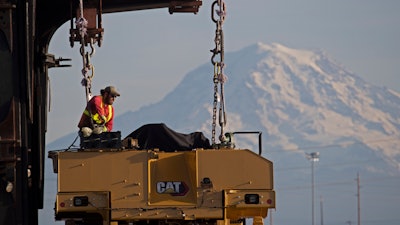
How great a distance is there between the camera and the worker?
69.4 ft

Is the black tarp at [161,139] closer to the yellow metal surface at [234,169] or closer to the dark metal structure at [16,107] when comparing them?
the yellow metal surface at [234,169]

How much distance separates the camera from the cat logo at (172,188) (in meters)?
20.2

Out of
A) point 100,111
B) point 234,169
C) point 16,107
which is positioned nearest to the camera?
point 16,107

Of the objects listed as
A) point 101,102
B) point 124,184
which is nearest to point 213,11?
point 101,102

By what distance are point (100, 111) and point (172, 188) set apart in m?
1.89

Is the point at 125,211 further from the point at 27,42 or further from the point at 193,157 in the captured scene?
the point at 27,42

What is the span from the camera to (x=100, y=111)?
2125 cm

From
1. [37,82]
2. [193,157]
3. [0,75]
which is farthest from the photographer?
[37,82]

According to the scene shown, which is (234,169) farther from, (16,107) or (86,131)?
(16,107)

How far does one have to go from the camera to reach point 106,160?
19.9 metres

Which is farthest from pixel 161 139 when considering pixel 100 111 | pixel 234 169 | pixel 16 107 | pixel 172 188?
pixel 16 107

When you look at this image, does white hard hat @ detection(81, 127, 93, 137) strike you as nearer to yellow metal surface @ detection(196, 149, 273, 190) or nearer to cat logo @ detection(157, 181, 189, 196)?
cat logo @ detection(157, 181, 189, 196)

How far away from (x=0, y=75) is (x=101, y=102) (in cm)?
246

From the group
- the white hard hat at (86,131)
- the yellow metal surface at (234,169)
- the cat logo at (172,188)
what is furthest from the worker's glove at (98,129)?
the yellow metal surface at (234,169)
